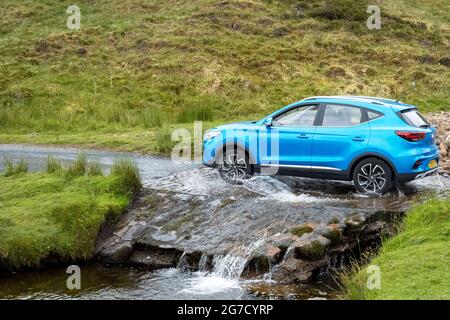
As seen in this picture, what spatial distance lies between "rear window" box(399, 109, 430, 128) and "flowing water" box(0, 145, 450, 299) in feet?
4.40

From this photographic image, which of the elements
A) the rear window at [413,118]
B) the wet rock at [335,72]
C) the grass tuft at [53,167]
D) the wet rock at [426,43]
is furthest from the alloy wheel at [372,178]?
the wet rock at [426,43]

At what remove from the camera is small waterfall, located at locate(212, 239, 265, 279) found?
9.57 metres

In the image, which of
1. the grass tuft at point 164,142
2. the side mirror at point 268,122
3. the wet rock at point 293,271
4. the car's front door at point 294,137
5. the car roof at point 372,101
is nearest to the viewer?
the wet rock at point 293,271

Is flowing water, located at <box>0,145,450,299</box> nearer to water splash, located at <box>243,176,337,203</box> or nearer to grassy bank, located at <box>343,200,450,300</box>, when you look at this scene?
water splash, located at <box>243,176,337,203</box>

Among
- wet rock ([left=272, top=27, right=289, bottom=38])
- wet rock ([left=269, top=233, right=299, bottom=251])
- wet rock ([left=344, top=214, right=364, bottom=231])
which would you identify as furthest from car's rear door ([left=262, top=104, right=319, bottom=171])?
wet rock ([left=272, top=27, right=289, bottom=38])

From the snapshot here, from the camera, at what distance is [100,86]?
29359 mm

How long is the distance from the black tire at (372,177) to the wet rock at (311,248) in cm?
237

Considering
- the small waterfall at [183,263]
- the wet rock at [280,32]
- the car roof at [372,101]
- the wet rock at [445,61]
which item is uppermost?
the wet rock at [280,32]

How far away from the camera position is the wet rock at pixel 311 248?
9461mm

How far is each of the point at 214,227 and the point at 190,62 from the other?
72.6 ft

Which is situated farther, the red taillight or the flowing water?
the red taillight

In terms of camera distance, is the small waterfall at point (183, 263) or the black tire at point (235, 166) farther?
the black tire at point (235, 166)

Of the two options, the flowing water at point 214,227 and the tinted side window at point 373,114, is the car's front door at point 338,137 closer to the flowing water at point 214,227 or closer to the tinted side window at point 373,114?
the tinted side window at point 373,114

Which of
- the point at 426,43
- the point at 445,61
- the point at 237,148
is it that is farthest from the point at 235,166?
the point at 426,43
